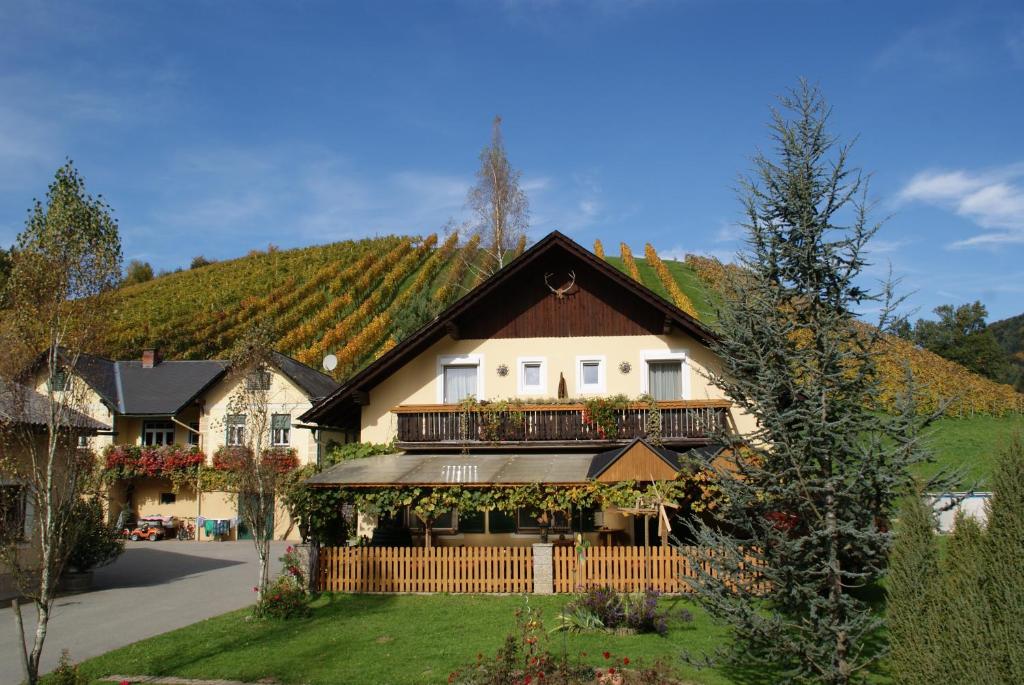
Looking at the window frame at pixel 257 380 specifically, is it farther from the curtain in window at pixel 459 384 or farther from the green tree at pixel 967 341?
the green tree at pixel 967 341

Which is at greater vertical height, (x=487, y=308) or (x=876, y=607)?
(x=487, y=308)

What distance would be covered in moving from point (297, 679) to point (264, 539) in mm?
5834

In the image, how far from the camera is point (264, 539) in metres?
16.7

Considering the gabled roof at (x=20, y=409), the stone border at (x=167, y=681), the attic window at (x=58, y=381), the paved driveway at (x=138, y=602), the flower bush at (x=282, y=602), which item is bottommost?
the paved driveway at (x=138, y=602)

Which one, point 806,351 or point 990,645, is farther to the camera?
point 806,351

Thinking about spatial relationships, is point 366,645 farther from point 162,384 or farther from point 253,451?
point 162,384

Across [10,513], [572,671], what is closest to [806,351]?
[572,671]

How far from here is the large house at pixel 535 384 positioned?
21.5 metres

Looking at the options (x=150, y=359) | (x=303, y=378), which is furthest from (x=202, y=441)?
(x=150, y=359)

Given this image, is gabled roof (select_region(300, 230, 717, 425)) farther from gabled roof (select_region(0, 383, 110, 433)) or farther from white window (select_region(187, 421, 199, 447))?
white window (select_region(187, 421, 199, 447))

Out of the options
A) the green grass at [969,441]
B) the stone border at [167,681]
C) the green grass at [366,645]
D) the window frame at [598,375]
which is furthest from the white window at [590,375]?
the stone border at [167,681]

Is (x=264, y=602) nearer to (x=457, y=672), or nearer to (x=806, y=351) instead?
(x=457, y=672)

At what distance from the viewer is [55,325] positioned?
10.7m

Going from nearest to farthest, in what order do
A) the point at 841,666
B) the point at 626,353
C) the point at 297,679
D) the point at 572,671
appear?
the point at 841,666, the point at 572,671, the point at 297,679, the point at 626,353
